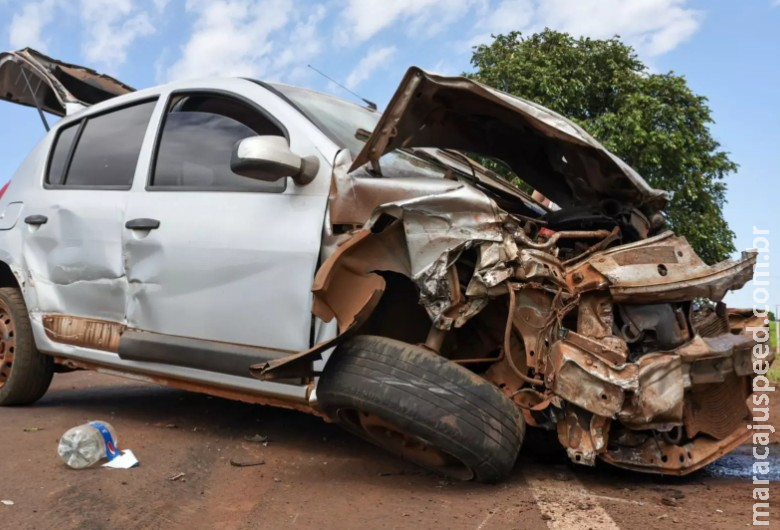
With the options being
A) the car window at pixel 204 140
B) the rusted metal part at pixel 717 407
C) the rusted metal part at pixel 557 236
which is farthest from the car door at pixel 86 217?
the rusted metal part at pixel 717 407

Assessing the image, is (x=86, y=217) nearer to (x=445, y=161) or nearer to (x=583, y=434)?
(x=445, y=161)

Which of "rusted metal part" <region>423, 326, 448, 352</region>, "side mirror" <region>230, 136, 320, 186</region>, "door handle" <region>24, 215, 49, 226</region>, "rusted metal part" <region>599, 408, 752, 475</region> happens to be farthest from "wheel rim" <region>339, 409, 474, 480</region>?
"door handle" <region>24, 215, 49, 226</region>

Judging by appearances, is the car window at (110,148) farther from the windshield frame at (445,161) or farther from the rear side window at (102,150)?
the windshield frame at (445,161)

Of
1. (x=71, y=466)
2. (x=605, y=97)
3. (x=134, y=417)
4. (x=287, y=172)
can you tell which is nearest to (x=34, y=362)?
(x=134, y=417)

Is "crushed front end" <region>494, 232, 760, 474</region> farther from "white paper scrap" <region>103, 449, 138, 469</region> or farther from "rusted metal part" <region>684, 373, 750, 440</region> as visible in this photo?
"white paper scrap" <region>103, 449, 138, 469</region>

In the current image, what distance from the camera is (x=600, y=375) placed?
2617 millimetres

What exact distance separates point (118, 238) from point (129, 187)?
0.30 m

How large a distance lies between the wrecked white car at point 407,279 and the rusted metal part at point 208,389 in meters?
0.02

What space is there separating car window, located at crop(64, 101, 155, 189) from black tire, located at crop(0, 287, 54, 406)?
858 millimetres

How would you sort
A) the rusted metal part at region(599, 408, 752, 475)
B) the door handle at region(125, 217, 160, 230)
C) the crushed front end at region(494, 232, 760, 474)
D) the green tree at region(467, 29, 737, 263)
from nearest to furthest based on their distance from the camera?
1. the crushed front end at region(494, 232, 760, 474)
2. the rusted metal part at region(599, 408, 752, 475)
3. the door handle at region(125, 217, 160, 230)
4. the green tree at region(467, 29, 737, 263)

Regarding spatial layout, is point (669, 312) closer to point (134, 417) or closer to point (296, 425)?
point (296, 425)

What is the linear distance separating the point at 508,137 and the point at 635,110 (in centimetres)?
1289

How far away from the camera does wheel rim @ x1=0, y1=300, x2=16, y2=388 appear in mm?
4680

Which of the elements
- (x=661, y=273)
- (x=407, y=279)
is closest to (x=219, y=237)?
(x=407, y=279)
